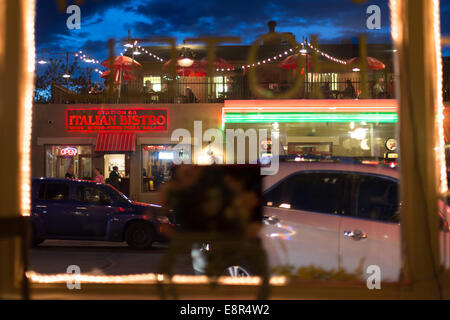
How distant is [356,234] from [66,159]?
18.6 m

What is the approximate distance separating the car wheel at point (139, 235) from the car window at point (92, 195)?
872mm

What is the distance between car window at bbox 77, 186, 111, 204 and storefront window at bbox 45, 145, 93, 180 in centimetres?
1008

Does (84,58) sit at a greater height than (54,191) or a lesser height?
greater

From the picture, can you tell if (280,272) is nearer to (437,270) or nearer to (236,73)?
(437,270)

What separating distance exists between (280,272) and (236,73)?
1738cm

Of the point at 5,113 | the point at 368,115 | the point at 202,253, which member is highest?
the point at 368,115

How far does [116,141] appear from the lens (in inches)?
811

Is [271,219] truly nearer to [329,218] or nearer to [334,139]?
[329,218]

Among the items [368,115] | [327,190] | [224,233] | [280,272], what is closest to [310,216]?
[327,190]

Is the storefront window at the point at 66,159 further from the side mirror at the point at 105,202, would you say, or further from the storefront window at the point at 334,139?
the side mirror at the point at 105,202

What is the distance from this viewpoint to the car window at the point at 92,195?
1140 centimetres

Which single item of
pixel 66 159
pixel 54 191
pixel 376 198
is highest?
pixel 66 159

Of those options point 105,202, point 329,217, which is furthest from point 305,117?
point 329,217
